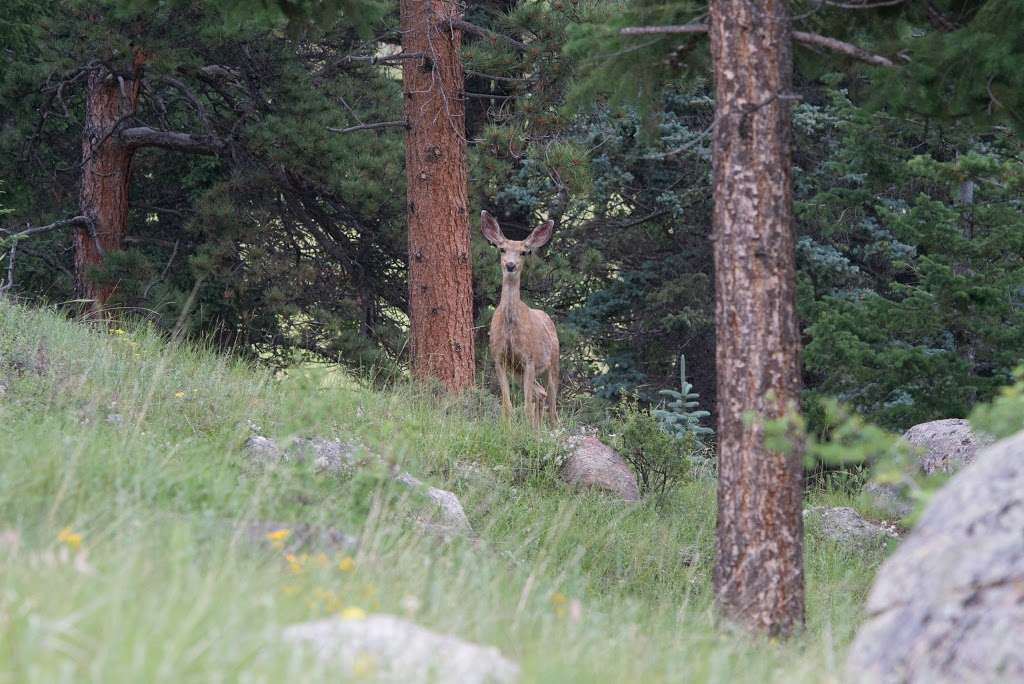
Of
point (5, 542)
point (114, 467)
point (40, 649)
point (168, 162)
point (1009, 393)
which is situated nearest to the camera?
point (40, 649)

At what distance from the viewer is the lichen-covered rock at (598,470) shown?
30.6ft

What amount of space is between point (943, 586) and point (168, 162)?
16.7 metres

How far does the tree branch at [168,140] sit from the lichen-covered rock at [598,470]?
8.31m

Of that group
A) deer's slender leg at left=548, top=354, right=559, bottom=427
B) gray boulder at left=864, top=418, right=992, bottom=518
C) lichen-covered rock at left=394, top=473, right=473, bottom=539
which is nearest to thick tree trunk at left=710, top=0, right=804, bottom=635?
lichen-covered rock at left=394, top=473, right=473, bottom=539

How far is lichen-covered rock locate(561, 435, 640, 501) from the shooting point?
9.34m

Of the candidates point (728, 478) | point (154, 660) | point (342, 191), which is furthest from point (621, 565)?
point (342, 191)

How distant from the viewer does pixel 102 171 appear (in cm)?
1594

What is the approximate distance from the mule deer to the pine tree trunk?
21.3ft

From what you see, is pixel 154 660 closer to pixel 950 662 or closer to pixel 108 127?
pixel 950 662

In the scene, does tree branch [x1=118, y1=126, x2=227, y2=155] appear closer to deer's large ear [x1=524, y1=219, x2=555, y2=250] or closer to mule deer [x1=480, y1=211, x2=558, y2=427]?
mule deer [x1=480, y1=211, x2=558, y2=427]

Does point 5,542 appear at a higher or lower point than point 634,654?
higher

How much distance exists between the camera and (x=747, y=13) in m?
6.25

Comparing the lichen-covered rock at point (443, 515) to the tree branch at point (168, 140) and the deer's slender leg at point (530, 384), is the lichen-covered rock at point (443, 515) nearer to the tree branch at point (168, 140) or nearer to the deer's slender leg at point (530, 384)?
the deer's slender leg at point (530, 384)


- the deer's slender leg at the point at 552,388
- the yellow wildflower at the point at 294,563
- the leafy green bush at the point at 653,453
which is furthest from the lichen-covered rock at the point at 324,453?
the deer's slender leg at the point at 552,388
